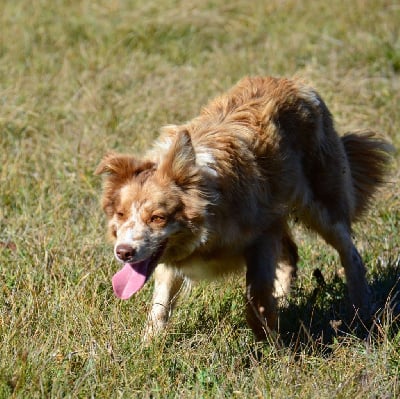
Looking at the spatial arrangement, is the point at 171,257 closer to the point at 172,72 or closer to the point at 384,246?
the point at 384,246

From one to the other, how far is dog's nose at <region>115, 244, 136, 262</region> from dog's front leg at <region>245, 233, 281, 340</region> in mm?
1113

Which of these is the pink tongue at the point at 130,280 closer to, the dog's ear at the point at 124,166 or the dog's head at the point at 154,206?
the dog's head at the point at 154,206

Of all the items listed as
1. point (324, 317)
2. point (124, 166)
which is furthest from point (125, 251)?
point (324, 317)

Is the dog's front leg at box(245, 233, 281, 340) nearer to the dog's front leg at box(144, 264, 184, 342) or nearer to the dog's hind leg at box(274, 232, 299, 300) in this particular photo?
the dog's front leg at box(144, 264, 184, 342)

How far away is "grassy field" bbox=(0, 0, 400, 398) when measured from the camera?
17.1 feet

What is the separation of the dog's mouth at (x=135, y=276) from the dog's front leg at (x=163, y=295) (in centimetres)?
55

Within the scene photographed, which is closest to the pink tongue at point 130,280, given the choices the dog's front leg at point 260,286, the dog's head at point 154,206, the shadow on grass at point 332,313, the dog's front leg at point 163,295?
the dog's head at point 154,206

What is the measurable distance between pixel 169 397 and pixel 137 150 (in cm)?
434

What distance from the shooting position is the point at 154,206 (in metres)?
5.27

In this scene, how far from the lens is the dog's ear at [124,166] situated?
5438 mm

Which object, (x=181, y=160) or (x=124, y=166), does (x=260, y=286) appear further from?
(x=124, y=166)

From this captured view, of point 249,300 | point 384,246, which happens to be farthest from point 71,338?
point 384,246

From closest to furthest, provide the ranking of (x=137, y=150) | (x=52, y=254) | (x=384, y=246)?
(x=52, y=254), (x=384, y=246), (x=137, y=150)

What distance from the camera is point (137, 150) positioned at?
9008 mm
